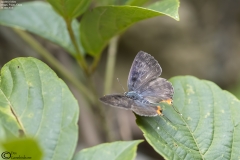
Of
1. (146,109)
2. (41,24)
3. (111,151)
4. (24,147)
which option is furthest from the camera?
(41,24)

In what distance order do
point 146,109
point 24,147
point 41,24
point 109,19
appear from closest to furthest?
point 24,147 → point 146,109 → point 109,19 → point 41,24

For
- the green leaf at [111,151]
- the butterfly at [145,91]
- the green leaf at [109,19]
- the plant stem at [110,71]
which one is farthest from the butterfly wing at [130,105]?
the plant stem at [110,71]

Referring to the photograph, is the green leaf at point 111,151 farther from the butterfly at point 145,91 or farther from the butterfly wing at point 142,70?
the butterfly wing at point 142,70

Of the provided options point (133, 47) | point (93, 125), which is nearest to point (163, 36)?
point (133, 47)

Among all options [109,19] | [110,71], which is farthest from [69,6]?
[110,71]

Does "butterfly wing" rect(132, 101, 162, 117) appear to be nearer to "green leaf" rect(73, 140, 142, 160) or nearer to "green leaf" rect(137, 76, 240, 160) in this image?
"green leaf" rect(137, 76, 240, 160)

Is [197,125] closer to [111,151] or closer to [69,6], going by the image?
[111,151]
